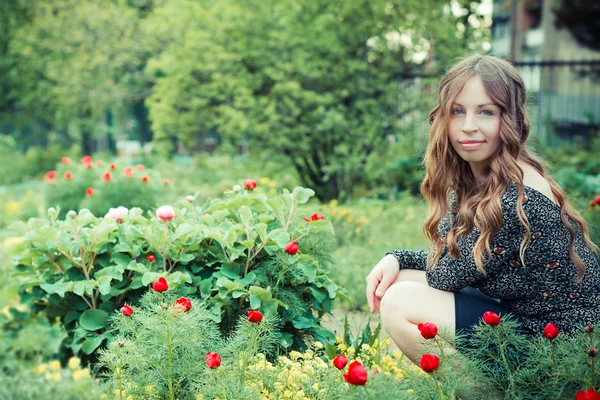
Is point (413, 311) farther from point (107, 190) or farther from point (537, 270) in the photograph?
point (107, 190)

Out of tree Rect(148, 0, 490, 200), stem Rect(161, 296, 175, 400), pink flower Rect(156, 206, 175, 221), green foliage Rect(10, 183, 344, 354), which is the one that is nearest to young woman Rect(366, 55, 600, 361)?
green foliage Rect(10, 183, 344, 354)

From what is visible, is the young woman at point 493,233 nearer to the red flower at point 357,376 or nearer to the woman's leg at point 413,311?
the woman's leg at point 413,311

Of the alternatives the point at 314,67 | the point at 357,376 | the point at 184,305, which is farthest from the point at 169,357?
the point at 314,67

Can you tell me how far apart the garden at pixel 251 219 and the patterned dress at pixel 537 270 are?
0.12m

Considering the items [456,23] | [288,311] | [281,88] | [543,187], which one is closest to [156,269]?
[288,311]

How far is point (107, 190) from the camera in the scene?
5391 millimetres

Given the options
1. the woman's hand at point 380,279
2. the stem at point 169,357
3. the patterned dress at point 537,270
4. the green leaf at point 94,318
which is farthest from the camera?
the green leaf at point 94,318

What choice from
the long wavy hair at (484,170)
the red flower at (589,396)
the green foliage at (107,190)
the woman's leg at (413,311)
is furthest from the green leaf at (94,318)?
the green foliage at (107,190)

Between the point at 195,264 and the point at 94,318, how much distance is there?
0.46 m

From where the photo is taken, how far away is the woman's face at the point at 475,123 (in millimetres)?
2260

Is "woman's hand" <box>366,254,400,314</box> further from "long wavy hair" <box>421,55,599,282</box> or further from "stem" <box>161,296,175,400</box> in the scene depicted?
"stem" <box>161,296,175,400</box>

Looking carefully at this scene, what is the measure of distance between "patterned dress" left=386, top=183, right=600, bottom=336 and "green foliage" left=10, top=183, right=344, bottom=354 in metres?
0.65

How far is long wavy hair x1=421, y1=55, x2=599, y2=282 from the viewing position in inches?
84.6

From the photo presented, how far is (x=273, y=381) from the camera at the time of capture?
85.0 inches
